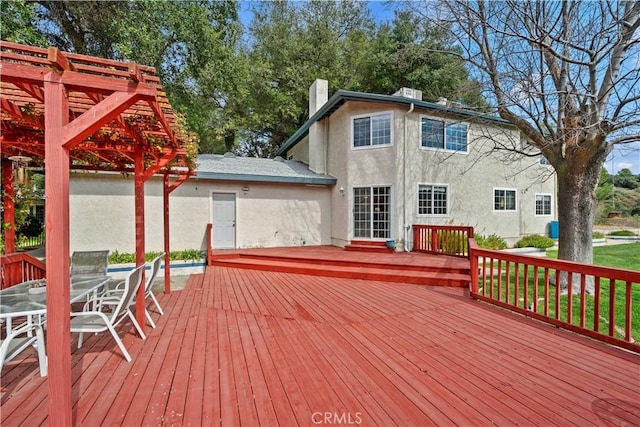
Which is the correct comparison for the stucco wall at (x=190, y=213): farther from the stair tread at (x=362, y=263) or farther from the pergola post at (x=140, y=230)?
the pergola post at (x=140, y=230)

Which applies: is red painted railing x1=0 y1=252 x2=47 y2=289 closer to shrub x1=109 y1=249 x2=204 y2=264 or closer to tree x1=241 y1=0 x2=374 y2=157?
shrub x1=109 y1=249 x2=204 y2=264

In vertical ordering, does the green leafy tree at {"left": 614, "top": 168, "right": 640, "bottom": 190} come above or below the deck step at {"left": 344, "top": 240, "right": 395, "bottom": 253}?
above

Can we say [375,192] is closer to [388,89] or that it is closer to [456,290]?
[456,290]

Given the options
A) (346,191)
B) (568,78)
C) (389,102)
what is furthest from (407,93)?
(568,78)

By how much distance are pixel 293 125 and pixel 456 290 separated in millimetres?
17589

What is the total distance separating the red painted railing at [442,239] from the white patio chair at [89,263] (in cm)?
828

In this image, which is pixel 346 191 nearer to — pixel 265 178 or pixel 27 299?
pixel 265 178

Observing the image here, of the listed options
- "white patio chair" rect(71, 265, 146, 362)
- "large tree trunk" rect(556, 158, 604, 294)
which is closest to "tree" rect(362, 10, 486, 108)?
"large tree trunk" rect(556, 158, 604, 294)

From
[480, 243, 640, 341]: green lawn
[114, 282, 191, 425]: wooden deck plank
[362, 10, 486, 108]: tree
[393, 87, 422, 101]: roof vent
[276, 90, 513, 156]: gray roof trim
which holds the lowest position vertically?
[480, 243, 640, 341]: green lawn

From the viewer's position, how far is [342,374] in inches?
112

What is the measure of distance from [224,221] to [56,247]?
331 inches

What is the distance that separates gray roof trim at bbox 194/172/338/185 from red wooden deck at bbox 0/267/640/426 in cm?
584

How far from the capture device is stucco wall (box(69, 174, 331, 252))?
8602 mm

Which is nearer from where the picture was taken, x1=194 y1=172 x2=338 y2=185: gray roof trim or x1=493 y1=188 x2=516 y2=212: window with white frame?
x1=194 y1=172 x2=338 y2=185: gray roof trim
